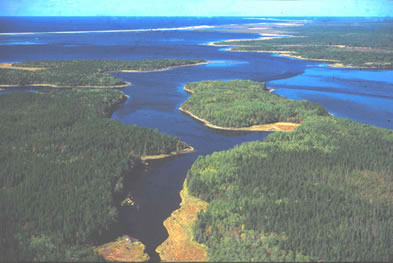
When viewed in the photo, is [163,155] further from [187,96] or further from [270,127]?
[187,96]

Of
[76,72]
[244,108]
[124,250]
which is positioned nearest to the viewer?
[124,250]

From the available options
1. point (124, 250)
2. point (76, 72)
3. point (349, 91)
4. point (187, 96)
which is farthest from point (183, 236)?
point (76, 72)

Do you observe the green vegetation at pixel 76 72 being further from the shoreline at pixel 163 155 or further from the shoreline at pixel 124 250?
the shoreline at pixel 124 250

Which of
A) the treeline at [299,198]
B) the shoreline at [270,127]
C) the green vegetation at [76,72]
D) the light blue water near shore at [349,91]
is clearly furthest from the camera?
the green vegetation at [76,72]

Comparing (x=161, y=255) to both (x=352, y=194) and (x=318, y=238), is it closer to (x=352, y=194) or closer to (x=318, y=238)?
(x=318, y=238)

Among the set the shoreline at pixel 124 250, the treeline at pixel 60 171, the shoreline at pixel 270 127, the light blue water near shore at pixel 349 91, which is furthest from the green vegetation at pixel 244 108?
the shoreline at pixel 124 250

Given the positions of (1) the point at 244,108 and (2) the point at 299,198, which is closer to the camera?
(2) the point at 299,198

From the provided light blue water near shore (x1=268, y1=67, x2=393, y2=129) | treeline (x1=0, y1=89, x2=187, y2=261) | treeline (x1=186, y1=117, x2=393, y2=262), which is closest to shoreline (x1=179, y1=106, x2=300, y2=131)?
treeline (x1=186, y1=117, x2=393, y2=262)
